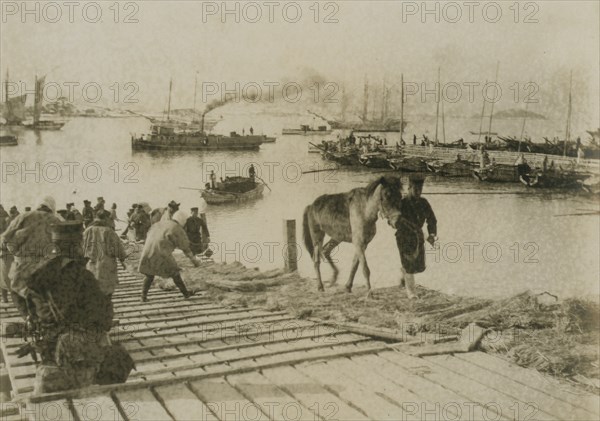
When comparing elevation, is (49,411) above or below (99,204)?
below

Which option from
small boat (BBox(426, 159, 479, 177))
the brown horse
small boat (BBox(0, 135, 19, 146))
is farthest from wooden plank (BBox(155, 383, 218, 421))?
small boat (BBox(426, 159, 479, 177))

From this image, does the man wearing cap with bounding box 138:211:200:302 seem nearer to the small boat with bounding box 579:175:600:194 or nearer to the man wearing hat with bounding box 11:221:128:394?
the man wearing hat with bounding box 11:221:128:394

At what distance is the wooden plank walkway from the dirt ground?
196mm

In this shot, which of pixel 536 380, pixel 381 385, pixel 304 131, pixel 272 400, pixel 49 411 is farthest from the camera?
pixel 304 131

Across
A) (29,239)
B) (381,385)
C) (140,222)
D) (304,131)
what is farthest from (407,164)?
(29,239)

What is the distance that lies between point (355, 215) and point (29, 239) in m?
2.02

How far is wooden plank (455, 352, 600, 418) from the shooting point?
3.65 m

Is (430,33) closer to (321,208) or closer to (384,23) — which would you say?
(384,23)

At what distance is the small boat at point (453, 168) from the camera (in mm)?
4496

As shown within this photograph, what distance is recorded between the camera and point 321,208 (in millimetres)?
4492

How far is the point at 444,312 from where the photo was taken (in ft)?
14.7

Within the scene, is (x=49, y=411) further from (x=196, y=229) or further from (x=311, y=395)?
(x=196, y=229)

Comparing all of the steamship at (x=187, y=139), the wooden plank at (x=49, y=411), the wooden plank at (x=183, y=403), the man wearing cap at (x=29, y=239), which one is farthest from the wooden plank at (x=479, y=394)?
the man wearing cap at (x=29, y=239)

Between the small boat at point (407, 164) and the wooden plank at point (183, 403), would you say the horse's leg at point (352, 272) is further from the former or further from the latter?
the wooden plank at point (183, 403)
